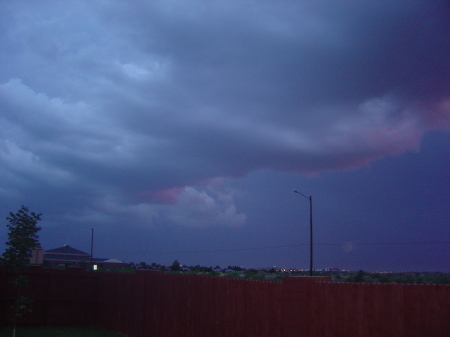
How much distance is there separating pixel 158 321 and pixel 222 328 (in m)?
4.76

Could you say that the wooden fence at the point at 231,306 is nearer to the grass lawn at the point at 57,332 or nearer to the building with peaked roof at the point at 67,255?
the grass lawn at the point at 57,332

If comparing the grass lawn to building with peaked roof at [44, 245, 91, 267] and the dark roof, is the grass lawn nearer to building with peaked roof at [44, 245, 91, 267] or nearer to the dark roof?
building with peaked roof at [44, 245, 91, 267]

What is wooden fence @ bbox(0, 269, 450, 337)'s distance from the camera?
7297mm

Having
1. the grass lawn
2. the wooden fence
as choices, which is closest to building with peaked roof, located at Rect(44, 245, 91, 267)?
the wooden fence

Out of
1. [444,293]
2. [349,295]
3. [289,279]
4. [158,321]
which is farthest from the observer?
[158,321]

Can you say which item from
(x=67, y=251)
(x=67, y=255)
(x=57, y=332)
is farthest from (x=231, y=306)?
(x=67, y=251)

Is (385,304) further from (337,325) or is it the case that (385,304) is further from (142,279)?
(142,279)

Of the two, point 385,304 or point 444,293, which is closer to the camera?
point 444,293

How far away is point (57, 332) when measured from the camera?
2020 centimetres

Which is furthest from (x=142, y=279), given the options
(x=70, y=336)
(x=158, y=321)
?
(x=70, y=336)

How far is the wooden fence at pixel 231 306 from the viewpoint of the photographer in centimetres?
730

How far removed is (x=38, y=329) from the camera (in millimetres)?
20953

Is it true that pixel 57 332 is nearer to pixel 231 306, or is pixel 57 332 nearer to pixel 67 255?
pixel 231 306

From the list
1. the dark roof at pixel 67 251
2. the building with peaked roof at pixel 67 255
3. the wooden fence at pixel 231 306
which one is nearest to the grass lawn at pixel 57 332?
the wooden fence at pixel 231 306
